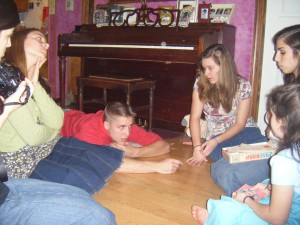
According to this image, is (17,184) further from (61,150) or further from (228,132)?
(228,132)

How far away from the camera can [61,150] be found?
1503 mm

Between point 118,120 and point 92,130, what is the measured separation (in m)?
0.16

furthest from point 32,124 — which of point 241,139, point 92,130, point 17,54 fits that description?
point 241,139

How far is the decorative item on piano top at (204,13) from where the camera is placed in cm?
294

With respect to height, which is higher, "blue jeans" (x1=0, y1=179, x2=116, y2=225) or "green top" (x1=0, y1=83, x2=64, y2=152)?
"green top" (x1=0, y1=83, x2=64, y2=152)

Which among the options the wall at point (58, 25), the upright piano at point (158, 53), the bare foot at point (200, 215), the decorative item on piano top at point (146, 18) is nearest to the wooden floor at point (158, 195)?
the bare foot at point (200, 215)

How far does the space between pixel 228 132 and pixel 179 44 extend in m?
1.03

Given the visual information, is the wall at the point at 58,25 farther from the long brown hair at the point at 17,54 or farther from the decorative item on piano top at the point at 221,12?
the long brown hair at the point at 17,54

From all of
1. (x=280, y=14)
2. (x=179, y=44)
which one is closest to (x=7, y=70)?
(x=179, y=44)

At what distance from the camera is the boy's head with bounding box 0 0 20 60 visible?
920mm

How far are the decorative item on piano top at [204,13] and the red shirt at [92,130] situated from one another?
51.3 inches

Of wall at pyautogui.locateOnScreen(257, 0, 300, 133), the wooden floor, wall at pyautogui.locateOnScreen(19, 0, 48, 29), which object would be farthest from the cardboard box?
wall at pyautogui.locateOnScreen(19, 0, 48, 29)

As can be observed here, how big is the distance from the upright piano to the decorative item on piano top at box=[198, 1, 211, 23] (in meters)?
0.19

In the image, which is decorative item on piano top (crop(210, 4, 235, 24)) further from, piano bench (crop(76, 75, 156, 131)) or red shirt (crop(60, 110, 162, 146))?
red shirt (crop(60, 110, 162, 146))
